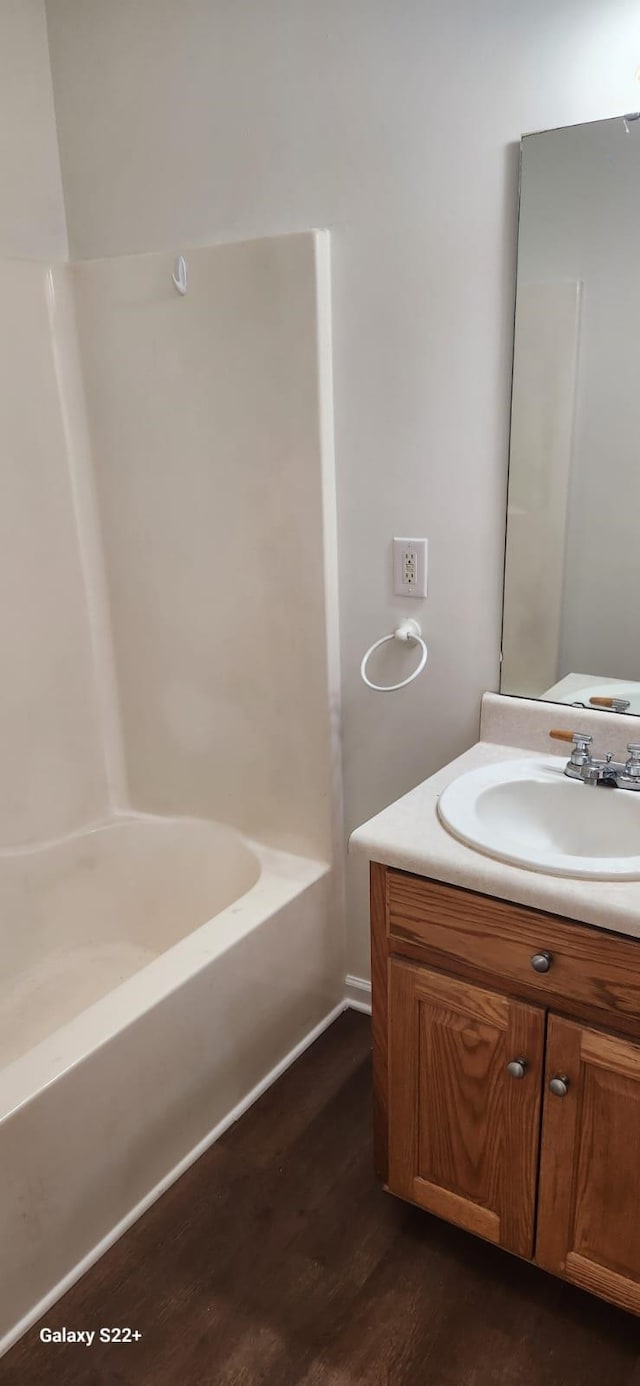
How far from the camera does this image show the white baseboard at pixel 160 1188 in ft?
4.91

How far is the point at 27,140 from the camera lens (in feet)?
6.68

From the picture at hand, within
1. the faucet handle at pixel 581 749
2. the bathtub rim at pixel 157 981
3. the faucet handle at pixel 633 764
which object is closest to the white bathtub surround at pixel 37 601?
the bathtub rim at pixel 157 981

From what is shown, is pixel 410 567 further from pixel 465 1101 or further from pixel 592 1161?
pixel 592 1161

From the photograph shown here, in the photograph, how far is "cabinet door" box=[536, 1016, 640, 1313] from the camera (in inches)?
50.3

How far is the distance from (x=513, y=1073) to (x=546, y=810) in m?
0.45

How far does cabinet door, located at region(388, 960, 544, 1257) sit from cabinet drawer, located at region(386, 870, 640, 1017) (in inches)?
1.9

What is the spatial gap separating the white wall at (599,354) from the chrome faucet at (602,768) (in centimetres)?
15

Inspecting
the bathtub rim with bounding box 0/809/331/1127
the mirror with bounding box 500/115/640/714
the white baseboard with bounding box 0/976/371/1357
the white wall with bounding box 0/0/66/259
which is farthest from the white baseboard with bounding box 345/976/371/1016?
the white wall with bounding box 0/0/66/259

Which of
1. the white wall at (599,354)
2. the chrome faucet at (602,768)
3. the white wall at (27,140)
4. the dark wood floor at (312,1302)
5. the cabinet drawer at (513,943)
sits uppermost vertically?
the white wall at (27,140)

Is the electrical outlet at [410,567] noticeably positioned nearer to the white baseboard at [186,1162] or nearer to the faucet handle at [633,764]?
the faucet handle at [633,764]

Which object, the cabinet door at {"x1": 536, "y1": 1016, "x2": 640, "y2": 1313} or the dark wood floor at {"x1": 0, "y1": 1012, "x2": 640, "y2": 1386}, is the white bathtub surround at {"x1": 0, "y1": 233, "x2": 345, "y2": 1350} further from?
the cabinet door at {"x1": 536, "y1": 1016, "x2": 640, "y2": 1313}

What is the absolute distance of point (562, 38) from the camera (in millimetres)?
1441

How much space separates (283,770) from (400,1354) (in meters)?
1.13

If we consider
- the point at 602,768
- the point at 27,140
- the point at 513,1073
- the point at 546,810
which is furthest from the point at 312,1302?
the point at 27,140
